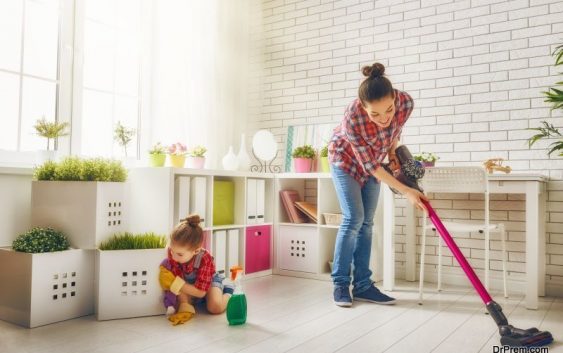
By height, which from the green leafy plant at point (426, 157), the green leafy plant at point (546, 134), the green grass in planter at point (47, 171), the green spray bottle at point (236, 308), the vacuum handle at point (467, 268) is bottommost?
the green spray bottle at point (236, 308)

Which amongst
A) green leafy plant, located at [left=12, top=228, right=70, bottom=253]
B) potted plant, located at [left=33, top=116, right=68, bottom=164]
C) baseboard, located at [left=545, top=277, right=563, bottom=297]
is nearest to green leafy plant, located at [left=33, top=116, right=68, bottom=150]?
potted plant, located at [left=33, top=116, right=68, bottom=164]

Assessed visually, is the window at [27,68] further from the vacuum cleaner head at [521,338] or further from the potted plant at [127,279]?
the vacuum cleaner head at [521,338]

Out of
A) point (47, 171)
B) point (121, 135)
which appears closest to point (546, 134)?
point (121, 135)

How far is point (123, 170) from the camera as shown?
2.52 m

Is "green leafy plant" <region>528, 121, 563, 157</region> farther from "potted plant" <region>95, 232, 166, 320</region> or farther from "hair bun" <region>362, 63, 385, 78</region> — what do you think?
"potted plant" <region>95, 232, 166, 320</region>

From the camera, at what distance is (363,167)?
91.1 inches

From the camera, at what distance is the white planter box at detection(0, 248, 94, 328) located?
6.89 feet

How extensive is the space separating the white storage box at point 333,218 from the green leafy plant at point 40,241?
1691mm

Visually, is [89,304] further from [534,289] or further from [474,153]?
[474,153]

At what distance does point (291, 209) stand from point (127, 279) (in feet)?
4.93

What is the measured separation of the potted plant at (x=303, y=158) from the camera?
3533 mm

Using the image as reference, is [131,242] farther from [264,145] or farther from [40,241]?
[264,145]

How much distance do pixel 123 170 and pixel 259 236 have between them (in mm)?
1235

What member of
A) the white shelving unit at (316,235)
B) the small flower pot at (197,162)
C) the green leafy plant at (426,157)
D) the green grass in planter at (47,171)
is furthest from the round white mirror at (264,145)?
the green grass in planter at (47,171)
